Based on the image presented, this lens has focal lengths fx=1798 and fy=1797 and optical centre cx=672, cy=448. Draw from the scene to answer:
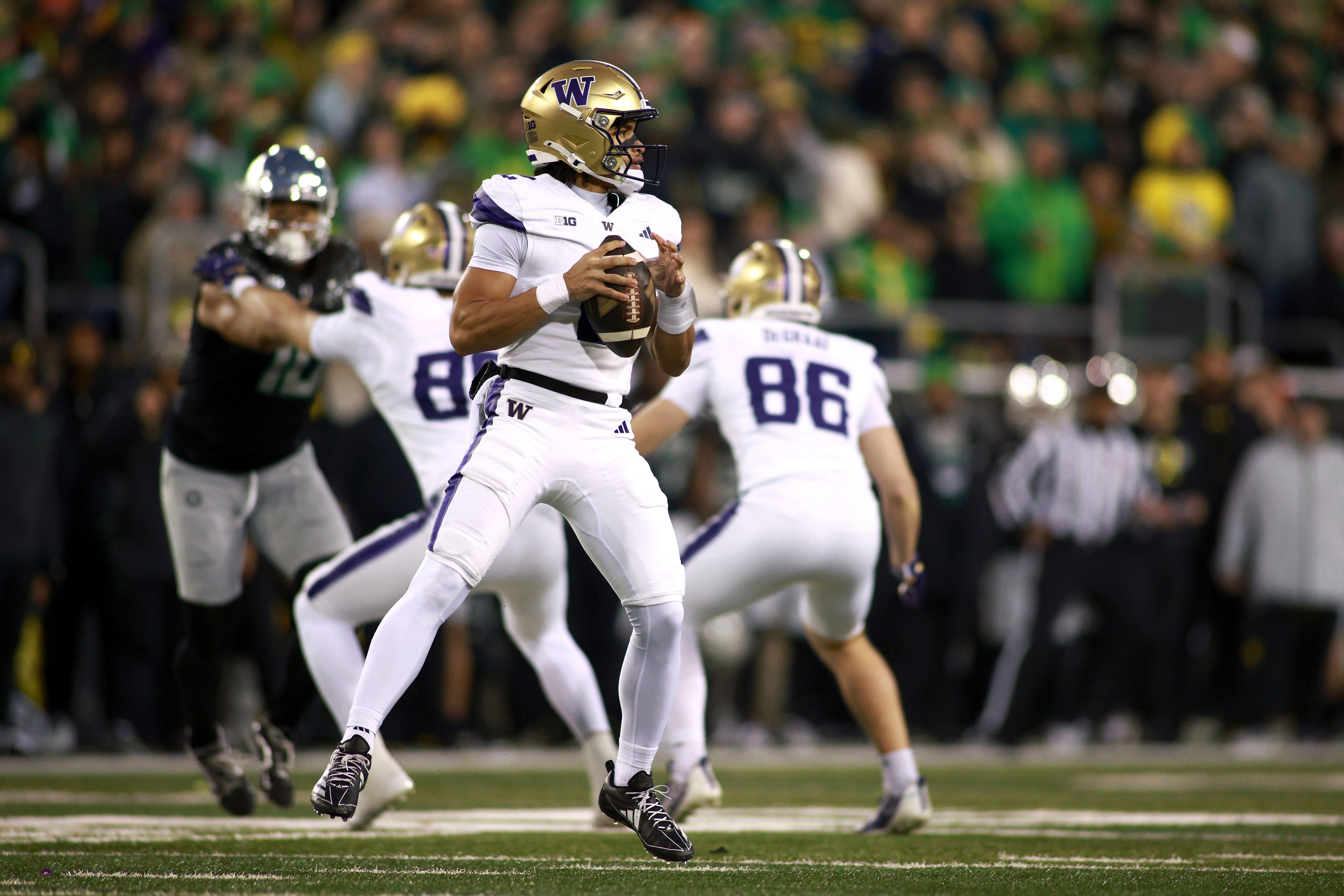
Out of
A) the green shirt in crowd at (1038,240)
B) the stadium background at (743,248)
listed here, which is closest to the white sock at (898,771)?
the stadium background at (743,248)

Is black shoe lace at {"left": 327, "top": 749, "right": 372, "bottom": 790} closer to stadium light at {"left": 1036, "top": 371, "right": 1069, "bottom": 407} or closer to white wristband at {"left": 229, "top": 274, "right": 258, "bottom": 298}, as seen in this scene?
white wristband at {"left": 229, "top": 274, "right": 258, "bottom": 298}

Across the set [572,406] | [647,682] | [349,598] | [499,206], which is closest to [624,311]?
[572,406]

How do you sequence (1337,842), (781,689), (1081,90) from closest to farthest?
(1337,842) < (781,689) < (1081,90)

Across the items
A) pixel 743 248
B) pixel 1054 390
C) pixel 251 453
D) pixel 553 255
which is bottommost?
pixel 251 453

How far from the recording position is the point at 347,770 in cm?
429

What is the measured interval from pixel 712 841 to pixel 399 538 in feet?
4.34

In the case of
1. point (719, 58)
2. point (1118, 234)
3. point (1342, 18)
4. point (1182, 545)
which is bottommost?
point (1182, 545)

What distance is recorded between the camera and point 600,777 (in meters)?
5.75

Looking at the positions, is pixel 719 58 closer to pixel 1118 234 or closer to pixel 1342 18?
pixel 1118 234

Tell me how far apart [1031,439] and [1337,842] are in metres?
Answer: 5.26

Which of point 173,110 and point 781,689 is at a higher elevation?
point 173,110

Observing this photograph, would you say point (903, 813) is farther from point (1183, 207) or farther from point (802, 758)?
point (1183, 207)

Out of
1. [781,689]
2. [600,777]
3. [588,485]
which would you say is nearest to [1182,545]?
[781,689]

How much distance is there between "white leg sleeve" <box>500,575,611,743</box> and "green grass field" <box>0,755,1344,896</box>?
37 centimetres
